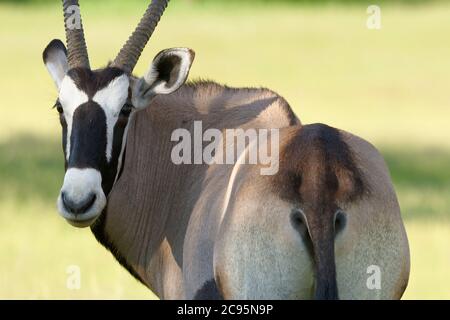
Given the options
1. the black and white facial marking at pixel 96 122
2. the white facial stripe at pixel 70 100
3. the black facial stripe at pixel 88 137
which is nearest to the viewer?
the black and white facial marking at pixel 96 122

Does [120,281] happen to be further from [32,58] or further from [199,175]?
[32,58]

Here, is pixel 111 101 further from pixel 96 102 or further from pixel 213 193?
pixel 213 193

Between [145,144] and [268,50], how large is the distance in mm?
36527

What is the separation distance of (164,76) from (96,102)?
86 cm

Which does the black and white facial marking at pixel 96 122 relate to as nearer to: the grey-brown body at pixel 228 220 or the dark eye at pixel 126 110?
the dark eye at pixel 126 110

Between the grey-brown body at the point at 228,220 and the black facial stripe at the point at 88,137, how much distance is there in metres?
0.76

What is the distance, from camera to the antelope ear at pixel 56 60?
9391mm

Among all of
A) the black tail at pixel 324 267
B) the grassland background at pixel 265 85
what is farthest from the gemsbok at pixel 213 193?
the grassland background at pixel 265 85

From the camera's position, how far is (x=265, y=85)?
36562mm

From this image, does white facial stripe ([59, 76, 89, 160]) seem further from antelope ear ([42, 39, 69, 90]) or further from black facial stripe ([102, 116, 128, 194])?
antelope ear ([42, 39, 69, 90])

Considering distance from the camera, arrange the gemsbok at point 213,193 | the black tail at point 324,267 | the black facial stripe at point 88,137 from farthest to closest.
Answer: the black facial stripe at point 88,137 → the gemsbok at point 213,193 → the black tail at point 324,267

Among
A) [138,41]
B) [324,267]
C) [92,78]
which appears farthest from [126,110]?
[324,267]

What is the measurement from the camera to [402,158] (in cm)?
2516

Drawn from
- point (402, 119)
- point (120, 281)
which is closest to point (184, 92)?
point (120, 281)
